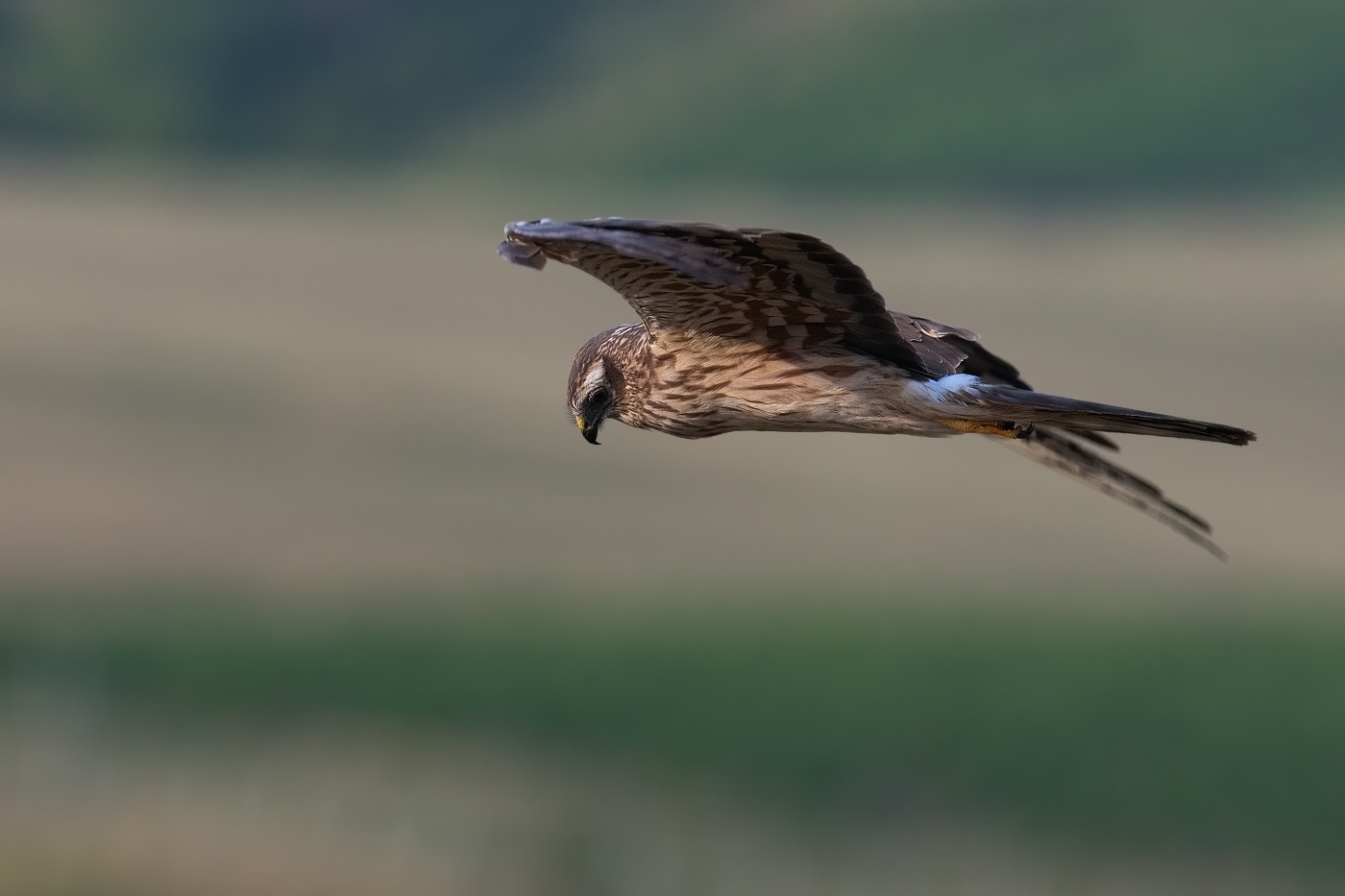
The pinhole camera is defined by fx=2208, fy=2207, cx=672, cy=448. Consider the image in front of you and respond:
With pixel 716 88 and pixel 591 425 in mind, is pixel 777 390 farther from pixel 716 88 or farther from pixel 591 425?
pixel 716 88

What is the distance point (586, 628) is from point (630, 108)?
80.7m

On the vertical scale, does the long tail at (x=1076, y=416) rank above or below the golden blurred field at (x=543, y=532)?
below

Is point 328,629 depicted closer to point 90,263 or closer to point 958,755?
point 958,755

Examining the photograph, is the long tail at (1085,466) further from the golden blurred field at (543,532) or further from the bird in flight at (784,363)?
the golden blurred field at (543,532)

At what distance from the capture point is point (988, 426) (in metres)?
9.95

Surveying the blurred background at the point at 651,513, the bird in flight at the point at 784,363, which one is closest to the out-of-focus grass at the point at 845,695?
the blurred background at the point at 651,513

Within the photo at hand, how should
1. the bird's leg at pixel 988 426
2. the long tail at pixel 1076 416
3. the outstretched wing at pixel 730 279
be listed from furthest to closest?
1. the bird's leg at pixel 988 426
2. the long tail at pixel 1076 416
3. the outstretched wing at pixel 730 279

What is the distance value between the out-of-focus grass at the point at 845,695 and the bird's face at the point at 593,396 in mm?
29286

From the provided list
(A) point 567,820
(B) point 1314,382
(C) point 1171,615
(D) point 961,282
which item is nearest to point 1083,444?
(A) point 567,820

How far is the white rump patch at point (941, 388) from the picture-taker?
9664 mm

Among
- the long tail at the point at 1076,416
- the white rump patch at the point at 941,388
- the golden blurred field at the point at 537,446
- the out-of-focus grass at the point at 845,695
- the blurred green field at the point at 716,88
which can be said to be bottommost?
the long tail at the point at 1076,416

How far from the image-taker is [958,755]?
41.8 metres

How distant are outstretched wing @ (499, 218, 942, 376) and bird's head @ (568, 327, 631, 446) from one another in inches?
14.9

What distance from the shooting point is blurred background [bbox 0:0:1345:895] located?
123ft
